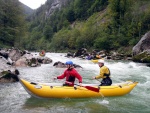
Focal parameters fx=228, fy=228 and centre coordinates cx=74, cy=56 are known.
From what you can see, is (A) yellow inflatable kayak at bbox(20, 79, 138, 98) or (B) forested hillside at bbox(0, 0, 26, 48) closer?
(A) yellow inflatable kayak at bbox(20, 79, 138, 98)

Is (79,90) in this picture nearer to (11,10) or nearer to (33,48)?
(11,10)

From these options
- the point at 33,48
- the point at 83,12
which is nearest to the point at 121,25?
the point at 83,12

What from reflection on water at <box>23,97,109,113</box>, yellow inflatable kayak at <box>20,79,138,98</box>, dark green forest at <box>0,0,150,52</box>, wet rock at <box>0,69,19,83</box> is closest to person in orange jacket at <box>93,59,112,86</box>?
yellow inflatable kayak at <box>20,79,138,98</box>

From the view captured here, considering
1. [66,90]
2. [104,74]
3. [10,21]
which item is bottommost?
[66,90]

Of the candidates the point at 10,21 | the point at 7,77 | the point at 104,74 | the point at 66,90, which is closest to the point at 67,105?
the point at 66,90

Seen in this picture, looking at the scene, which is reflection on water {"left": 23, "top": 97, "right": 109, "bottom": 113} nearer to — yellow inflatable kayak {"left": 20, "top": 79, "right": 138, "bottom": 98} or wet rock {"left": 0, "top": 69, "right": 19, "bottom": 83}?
yellow inflatable kayak {"left": 20, "top": 79, "right": 138, "bottom": 98}

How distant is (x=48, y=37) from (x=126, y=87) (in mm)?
94064

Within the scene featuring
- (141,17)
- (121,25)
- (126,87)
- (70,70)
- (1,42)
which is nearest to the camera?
(70,70)

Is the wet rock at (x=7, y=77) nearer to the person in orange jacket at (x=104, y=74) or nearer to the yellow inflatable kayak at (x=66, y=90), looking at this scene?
the yellow inflatable kayak at (x=66, y=90)

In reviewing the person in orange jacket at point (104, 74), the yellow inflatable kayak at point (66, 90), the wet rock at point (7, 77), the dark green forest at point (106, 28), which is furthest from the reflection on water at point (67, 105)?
the dark green forest at point (106, 28)

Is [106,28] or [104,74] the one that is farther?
[106,28]

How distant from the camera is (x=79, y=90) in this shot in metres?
9.65

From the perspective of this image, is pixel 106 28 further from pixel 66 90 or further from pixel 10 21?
pixel 66 90

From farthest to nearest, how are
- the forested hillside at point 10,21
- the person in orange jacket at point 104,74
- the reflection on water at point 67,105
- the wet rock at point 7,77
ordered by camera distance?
the forested hillside at point 10,21 → the wet rock at point 7,77 → the person in orange jacket at point 104,74 → the reflection on water at point 67,105
